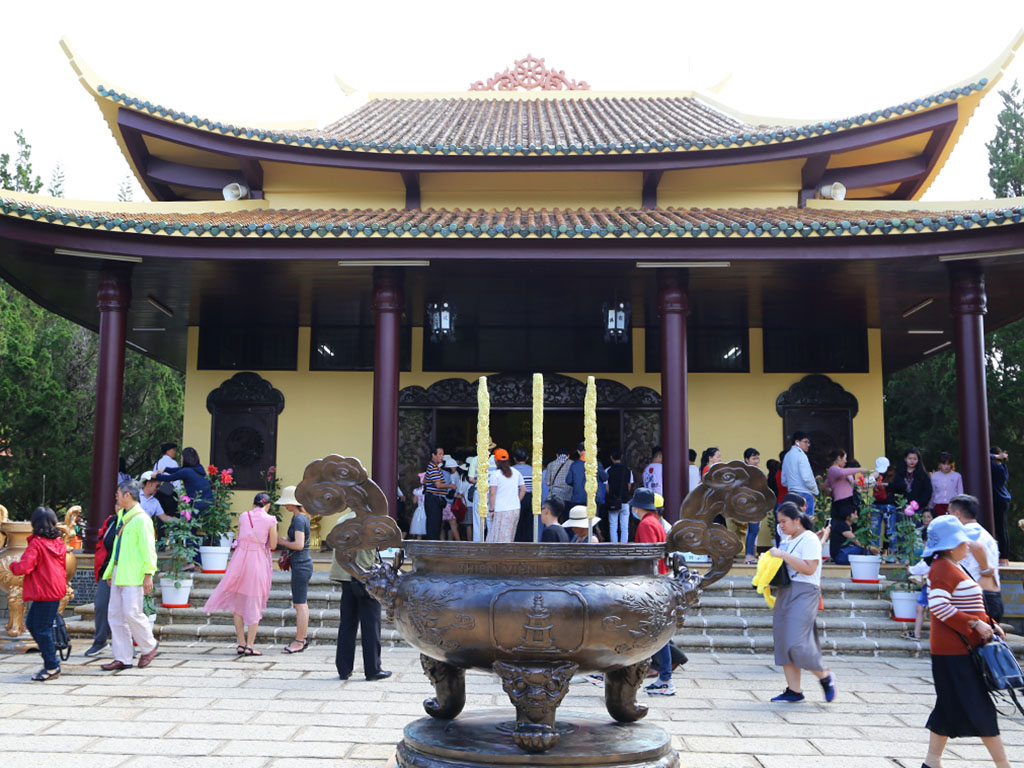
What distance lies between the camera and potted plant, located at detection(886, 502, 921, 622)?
8.66m

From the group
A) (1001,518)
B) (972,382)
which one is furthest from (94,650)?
(1001,518)

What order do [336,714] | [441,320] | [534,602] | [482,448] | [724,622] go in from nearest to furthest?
[534,602] < [482,448] < [336,714] < [724,622] < [441,320]

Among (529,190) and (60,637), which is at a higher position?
(529,190)

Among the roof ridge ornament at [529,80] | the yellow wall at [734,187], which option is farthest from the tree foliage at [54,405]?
the yellow wall at [734,187]

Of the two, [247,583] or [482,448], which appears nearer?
[482,448]

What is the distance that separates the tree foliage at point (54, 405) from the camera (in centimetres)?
1636

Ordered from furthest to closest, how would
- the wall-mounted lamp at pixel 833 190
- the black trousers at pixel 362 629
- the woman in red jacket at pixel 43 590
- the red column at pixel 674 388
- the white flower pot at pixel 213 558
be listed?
the wall-mounted lamp at pixel 833 190 → the red column at pixel 674 388 → the white flower pot at pixel 213 558 → the black trousers at pixel 362 629 → the woman in red jacket at pixel 43 590

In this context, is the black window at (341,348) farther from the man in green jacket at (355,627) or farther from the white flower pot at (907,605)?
the white flower pot at (907,605)

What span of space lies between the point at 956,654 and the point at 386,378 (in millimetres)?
6725

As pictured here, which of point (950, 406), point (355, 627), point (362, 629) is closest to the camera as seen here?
point (362, 629)

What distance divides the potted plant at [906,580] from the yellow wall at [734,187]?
489 cm

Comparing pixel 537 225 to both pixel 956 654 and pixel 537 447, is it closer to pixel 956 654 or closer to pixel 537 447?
pixel 537 447

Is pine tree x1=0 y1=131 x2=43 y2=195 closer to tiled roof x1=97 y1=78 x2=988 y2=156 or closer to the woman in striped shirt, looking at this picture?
tiled roof x1=97 y1=78 x2=988 y2=156

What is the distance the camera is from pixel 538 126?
48.1ft
